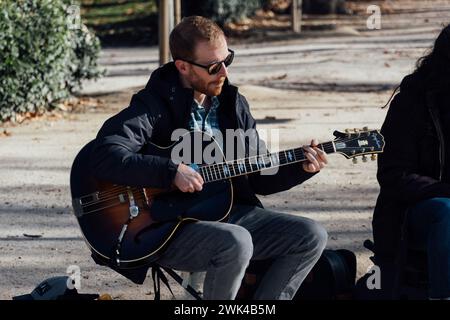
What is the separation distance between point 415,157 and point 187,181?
109cm

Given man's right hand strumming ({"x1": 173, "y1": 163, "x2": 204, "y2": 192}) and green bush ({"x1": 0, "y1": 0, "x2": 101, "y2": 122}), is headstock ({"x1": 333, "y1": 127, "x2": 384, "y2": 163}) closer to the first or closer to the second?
man's right hand strumming ({"x1": 173, "y1": 163, "x2": 204, "y2": 192})

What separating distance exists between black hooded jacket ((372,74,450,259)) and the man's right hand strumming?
915mm

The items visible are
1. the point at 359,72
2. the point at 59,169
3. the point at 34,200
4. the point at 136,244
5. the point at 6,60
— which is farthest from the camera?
the point at 359,72

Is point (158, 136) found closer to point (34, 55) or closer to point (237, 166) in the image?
point (237, 166)

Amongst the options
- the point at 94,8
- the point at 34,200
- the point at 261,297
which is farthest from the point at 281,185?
the point at 94,8

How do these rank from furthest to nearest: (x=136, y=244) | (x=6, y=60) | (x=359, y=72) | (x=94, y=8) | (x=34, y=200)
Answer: (x=94, y=8) → (x=359, y=72) → (x=6, y=60) → (x=34, y=200) → (x=136, y=244)

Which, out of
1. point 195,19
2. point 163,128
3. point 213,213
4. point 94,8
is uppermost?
point 195,19

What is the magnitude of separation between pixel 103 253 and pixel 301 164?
93 cm

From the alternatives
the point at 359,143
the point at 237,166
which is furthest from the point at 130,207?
the point at 359,143

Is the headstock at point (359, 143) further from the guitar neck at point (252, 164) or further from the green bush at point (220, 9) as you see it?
the green bush at point (220, 9)

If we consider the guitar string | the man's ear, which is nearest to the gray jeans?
the guitar string

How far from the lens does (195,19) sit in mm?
4691

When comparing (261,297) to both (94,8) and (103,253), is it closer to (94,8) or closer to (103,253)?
(103,253)

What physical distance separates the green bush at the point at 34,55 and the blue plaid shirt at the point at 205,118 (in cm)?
635
